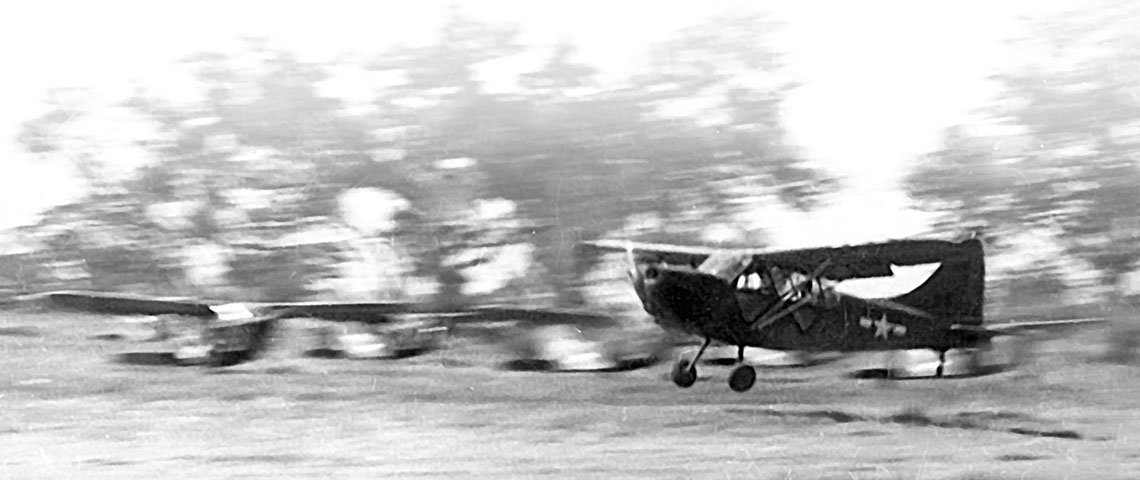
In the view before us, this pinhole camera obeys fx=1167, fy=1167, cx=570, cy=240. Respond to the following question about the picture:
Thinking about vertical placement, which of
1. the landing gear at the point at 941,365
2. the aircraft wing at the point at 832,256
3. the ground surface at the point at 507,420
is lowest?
the ground surface at the point at 507,420

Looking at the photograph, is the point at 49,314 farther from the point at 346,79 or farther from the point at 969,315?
the point at 969,315

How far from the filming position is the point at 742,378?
1.03m

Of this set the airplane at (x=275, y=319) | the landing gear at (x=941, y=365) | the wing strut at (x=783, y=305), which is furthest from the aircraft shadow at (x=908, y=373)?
the airplane at (x=275, y=319)

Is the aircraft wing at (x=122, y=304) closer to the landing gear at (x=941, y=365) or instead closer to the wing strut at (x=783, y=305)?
the wing strut at (x=783, y=305)

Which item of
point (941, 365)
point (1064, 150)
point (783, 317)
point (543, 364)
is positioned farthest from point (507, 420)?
point (1064, 150)

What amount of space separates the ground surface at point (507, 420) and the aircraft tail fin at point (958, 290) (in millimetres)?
72

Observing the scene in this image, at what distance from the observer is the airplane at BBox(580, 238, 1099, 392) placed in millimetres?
972

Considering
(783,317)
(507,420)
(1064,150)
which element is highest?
(1064,150)

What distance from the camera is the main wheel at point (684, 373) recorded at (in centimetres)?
104

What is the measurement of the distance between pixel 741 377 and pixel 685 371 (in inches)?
2.0

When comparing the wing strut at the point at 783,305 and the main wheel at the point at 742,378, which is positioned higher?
the wing strut at the point at 783,305

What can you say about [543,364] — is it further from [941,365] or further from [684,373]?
[941,365]

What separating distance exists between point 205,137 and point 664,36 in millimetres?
420

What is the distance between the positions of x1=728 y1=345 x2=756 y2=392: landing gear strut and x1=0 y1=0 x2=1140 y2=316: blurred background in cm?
11
